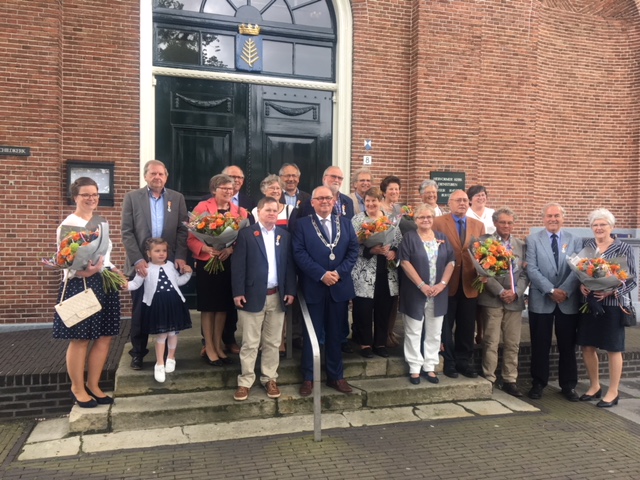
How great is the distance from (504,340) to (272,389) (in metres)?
2.78

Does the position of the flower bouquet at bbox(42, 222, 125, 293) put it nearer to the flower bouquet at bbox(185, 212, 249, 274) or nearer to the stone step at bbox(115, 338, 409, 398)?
the flower bouquet at bbox(185, 212, 249, 274)

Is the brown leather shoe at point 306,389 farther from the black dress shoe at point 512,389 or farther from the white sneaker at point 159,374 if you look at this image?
Answer: the black dress shoe at point 512,389

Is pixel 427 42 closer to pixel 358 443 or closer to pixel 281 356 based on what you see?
pixel 281 356

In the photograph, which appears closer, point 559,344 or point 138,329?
point 138,329

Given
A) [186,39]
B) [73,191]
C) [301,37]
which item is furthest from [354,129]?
[73,191]

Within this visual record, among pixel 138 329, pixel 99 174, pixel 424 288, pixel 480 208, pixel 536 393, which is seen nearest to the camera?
pixel 138 329

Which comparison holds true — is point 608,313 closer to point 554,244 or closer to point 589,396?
point 554,244

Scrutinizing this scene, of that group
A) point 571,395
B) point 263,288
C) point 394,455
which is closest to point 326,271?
point 263,288

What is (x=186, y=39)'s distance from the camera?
7930mm

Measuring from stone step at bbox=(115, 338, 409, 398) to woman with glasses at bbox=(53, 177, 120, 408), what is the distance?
252 millimetres

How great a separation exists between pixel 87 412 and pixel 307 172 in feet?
17.2

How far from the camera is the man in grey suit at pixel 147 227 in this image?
4.93m

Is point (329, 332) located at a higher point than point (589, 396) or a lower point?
higher

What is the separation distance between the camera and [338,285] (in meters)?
5.01
